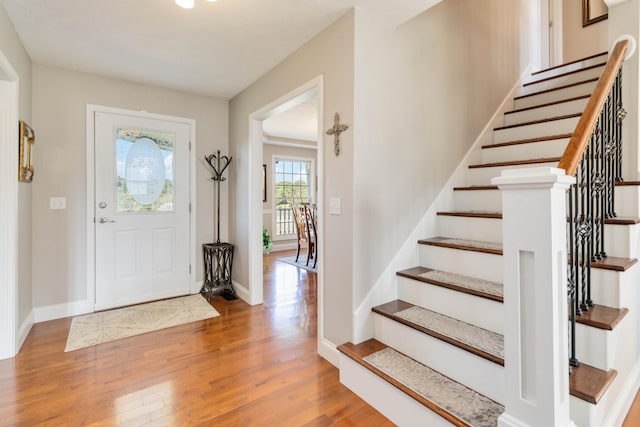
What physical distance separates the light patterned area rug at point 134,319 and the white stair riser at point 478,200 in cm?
261

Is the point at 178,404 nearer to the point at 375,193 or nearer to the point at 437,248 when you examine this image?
the point at 375,193

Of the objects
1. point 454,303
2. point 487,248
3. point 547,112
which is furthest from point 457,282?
point 547,112

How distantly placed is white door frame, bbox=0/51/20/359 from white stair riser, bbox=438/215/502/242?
131 inches

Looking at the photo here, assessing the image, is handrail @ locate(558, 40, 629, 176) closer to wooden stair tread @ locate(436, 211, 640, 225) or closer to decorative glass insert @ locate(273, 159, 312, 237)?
wooden stair tread @ locate(436, 211, 640, 225)

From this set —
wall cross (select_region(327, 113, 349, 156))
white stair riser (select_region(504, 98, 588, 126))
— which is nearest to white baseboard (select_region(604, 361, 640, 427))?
wall cross (select_region(327, 113, 349, 156))

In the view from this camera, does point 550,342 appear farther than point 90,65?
No

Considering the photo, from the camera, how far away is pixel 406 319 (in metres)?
1.96

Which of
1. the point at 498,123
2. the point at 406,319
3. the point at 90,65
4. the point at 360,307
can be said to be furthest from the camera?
the point at 498,123

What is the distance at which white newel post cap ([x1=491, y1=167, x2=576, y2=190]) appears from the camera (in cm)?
100

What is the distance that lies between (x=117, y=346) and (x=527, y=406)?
9.19 ft

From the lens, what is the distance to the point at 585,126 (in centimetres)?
132

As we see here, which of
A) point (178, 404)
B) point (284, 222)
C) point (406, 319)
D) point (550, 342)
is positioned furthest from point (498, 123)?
point (284, 222)

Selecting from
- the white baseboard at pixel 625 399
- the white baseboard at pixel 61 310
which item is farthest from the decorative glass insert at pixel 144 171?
the white baseboard at pixel 625 399

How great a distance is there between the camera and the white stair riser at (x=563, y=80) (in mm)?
3141
